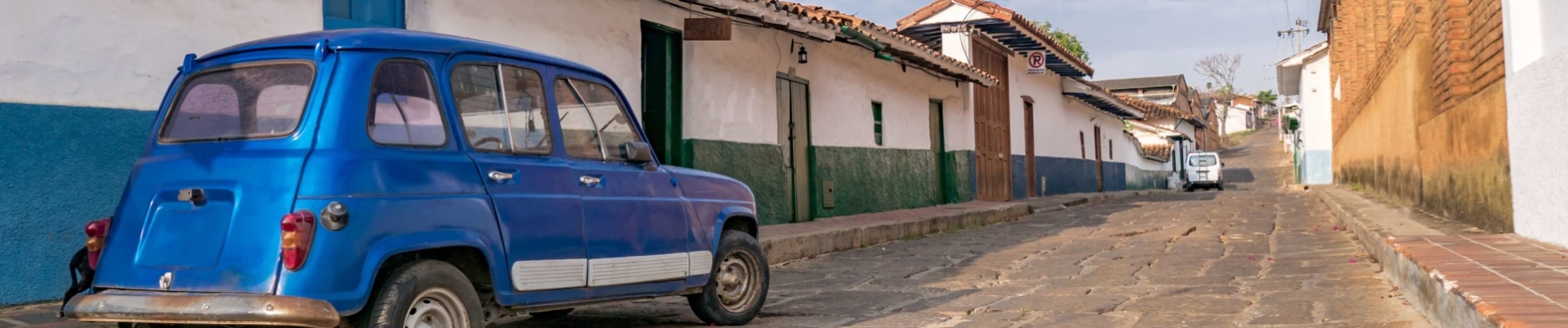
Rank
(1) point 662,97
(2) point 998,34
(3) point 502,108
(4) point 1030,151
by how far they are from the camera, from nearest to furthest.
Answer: (3) point 502,108, (1) point 662,97, (2) point 998,34, (4) point 1030,151

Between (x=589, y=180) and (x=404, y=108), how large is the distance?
3.26 ft

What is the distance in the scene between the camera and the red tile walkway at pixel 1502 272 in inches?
171

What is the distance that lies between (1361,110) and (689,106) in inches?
557

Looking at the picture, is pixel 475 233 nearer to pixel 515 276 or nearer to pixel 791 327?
pixel 515 276

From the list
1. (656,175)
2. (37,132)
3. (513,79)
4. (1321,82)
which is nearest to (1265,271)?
(656,175)

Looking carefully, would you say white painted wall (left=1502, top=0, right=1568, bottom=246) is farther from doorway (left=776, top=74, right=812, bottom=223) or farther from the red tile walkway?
doorway (left=776, top=74, right=812, bottom=223)

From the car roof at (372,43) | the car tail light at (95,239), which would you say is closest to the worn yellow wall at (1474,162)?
the car roof at (372,43)

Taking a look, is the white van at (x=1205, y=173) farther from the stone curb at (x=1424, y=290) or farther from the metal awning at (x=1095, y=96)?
the stone curb at (x=1424, y=290)

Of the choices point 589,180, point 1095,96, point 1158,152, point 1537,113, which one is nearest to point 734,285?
point 589,180

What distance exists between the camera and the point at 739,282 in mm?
6305

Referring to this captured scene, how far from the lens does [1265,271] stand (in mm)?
8695

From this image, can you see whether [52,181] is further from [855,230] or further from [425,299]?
[855,230]

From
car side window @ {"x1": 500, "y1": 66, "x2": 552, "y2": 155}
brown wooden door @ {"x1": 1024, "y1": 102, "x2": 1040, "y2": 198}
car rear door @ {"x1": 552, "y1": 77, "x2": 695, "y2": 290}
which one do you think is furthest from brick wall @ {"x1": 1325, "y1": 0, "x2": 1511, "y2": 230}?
brown wooden door @ {"x1": 1024, "y1": 102, "x2": 1040, "y2": 198}

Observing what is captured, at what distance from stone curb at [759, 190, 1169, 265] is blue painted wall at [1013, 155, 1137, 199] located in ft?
13.5
